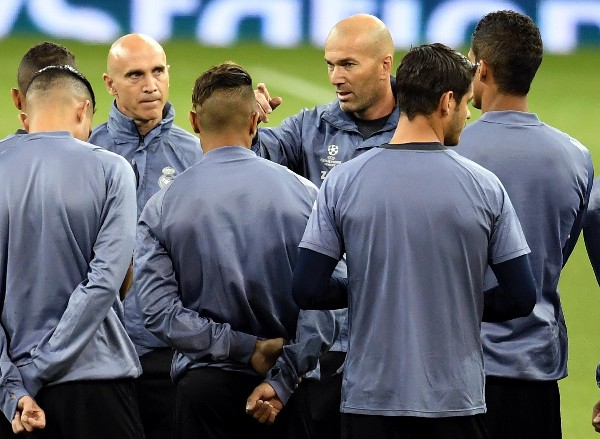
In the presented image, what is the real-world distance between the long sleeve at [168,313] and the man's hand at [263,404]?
0.37 feet

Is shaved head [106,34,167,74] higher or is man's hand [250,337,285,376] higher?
shaved head [106,34,167,74]

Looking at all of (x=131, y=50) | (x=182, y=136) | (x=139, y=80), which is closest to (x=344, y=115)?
(x=182, y=136)

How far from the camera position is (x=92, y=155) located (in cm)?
418

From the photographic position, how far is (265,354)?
4.03 metres

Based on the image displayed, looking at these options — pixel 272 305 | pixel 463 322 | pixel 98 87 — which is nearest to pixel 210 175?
pixel 272 305

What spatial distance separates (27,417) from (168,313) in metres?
0.56

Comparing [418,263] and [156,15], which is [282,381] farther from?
[156,15]

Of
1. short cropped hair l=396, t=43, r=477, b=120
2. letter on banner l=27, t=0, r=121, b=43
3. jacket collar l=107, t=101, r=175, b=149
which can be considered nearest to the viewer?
short cropped hair l=396, t=43, r=477, b=120

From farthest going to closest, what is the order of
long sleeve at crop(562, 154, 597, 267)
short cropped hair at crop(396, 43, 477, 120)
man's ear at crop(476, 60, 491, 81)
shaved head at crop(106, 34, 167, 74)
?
1. shaved head at crop(106, 34, 167, 74)
2. man's ear at crop(476, 60, 491, 81)
3. long sleeve at crop(562, 154, 597, 267)
4. short cropped hair at crop(396, 43, 477, 120)

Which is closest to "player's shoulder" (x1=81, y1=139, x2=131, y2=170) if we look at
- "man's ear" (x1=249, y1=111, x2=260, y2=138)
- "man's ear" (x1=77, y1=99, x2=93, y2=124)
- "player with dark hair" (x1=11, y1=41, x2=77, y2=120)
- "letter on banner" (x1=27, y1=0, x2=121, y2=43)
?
"man's ear" (x1=77, y1=99, x2=93, y2=124)

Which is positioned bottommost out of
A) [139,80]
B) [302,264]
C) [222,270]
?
[222,270]

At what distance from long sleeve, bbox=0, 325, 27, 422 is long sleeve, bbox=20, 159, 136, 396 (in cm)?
3

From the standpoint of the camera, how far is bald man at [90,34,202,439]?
5.31 meters

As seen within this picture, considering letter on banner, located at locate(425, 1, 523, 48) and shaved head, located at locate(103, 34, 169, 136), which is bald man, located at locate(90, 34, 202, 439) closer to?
shaved head, located at locate(103, 34, 169, 136)
